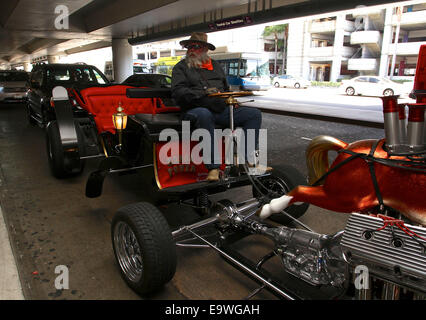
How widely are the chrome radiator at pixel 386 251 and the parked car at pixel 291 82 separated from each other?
30.4m

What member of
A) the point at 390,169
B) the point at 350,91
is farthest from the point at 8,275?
the point at 350,91

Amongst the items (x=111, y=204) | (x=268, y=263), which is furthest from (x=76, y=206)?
(x=268, y=263)

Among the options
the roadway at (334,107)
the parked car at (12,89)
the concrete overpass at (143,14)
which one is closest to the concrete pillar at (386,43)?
the roadway at (334,107)

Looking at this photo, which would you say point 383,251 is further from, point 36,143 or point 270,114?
point 270,114

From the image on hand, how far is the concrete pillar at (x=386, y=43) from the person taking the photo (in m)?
30.6

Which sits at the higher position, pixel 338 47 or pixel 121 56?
pixel 338 47

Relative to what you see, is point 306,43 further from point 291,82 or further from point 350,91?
point 350,91

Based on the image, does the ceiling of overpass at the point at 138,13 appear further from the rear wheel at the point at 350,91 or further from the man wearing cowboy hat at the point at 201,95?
the rear wheel at the point at 350,91

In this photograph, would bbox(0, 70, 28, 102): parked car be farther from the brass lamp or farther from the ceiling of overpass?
the brass lamp

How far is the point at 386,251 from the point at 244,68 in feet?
71.9

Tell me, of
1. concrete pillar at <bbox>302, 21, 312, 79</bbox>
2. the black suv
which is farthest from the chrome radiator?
concrete pillar at <bbox>302, 21, 312, 79</bbox>

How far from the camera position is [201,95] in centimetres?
328

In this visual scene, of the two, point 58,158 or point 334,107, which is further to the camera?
point 334,107
